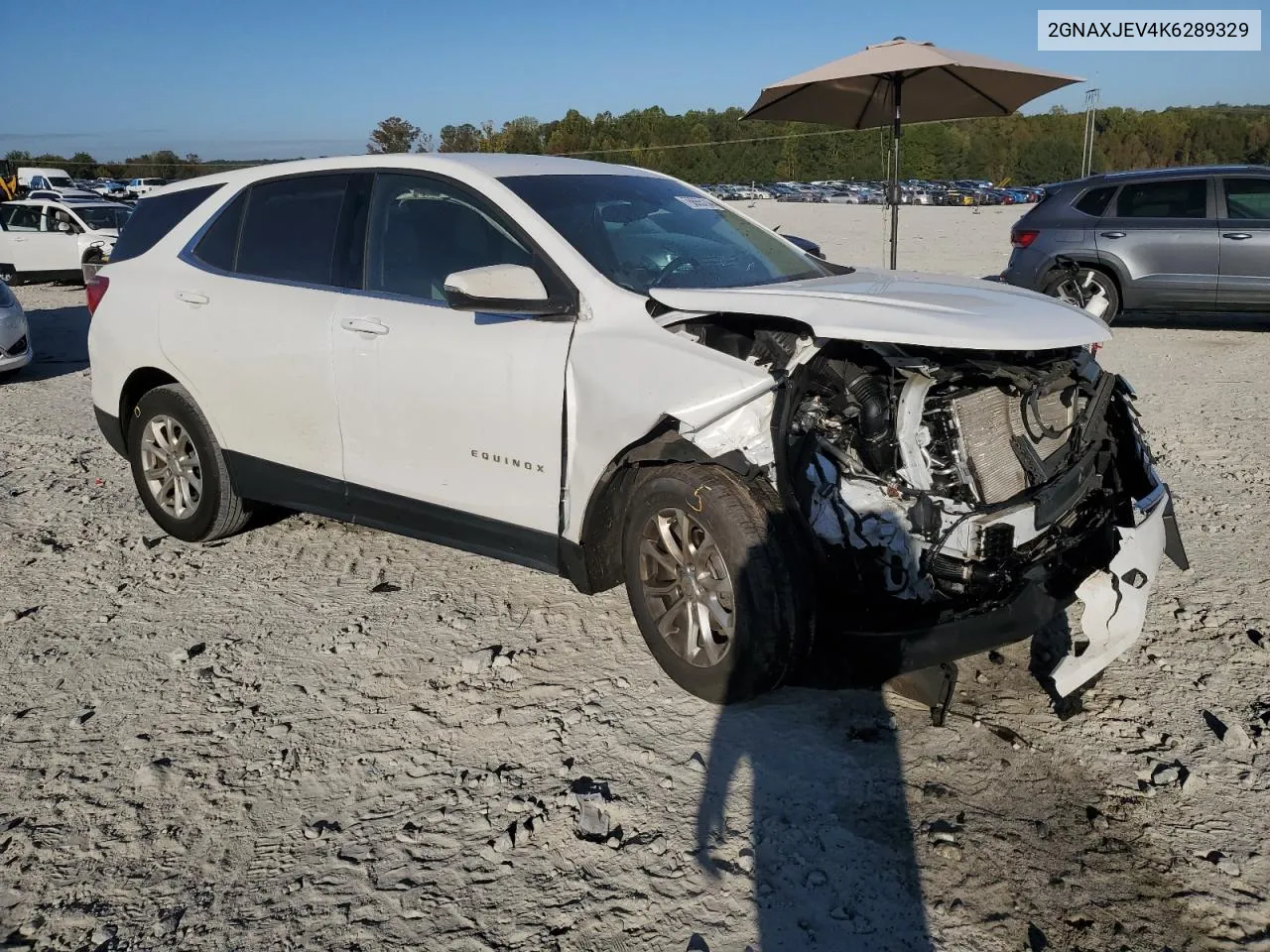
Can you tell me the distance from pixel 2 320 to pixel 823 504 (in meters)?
9.72

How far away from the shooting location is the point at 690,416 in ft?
11.5

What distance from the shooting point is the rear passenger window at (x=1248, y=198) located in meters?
10.9

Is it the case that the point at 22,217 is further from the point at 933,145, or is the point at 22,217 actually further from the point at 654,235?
the point at 933,145

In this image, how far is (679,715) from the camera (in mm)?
3631

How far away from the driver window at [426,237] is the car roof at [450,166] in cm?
8

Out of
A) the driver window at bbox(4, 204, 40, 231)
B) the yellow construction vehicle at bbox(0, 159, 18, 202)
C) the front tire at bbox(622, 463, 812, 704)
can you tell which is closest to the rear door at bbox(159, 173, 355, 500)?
the front tire at bbox(622, 463, 812, 704)

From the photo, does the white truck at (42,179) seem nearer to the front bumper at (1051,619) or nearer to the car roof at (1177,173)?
the car roof at (1177,173)

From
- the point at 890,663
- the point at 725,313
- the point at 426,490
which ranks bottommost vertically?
the point at 890,663

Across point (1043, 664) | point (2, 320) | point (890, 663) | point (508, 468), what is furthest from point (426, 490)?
point (2, 320)

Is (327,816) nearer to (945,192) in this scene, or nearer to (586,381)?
(586,381)

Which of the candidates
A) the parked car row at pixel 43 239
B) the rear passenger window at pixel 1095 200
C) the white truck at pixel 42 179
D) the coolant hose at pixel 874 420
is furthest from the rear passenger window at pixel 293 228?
the white truck at pixel 42 179

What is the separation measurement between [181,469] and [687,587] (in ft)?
9.89

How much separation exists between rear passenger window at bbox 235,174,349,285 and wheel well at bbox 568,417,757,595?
171 cm

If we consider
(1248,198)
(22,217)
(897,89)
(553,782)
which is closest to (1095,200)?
(1248,198)
